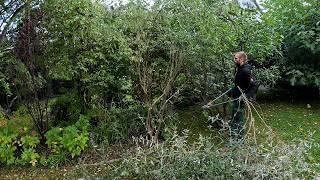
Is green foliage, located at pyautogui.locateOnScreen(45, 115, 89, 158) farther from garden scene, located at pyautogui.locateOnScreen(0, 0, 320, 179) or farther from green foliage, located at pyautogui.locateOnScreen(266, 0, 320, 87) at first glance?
green foliage, located at pyautogui.locateOnScreen(266, 0, 320, 87)

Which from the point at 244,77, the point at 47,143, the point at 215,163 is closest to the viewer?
the point at 215,163

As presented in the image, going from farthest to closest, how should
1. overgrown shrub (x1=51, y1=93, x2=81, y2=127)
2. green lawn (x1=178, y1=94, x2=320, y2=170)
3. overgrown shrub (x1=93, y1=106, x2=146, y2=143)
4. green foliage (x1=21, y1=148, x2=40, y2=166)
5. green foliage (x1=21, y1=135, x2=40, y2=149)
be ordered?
green lawn (x1=178, y1=94, x2=320, y2=170)
overgrown shrub (x1=51, y1=93, x2=81, y2=127)
overgrown shrub (x1=93, y1=106, x2=146, y2=143)
green foliage (x1=21, y1=135, x2=40, y2=149)
green foliage (x1=21, y1=148, x2=40, y2=166)

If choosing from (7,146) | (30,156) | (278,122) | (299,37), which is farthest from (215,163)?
(299,37)

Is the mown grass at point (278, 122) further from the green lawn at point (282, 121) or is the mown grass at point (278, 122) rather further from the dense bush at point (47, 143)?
the dense bush at point (47, 143)

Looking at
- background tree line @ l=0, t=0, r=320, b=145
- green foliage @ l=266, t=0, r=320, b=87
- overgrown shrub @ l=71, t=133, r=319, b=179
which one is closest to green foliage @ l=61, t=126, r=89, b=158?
background tree line @ l=0, t=0, r=320, b=145

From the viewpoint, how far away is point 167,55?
6.16 metres

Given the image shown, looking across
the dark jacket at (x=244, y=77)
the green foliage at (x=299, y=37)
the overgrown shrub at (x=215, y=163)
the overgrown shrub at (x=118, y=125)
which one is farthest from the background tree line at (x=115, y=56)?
the green foliage at (x=299, y=37)

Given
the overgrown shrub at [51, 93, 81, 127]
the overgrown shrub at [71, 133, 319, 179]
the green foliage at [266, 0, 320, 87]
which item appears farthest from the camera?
the green foliage at [266, 0, 320, 87]

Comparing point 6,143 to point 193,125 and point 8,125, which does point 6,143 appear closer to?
point 8,125

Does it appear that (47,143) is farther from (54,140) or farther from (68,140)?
(68,140)

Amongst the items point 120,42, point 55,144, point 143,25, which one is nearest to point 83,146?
point 55,144

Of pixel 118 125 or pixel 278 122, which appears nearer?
pixel 118 125

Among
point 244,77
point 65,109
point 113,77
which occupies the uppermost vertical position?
point 113,77

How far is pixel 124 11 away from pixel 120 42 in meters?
0.46
